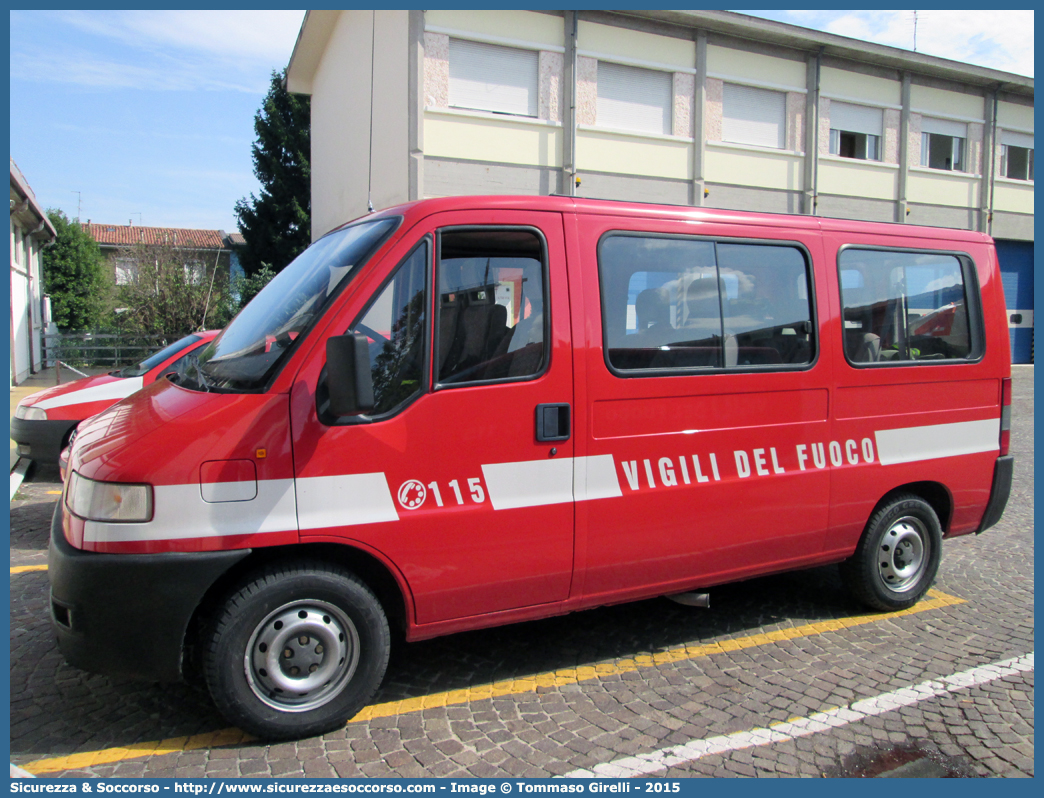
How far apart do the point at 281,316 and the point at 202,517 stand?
3.29ft

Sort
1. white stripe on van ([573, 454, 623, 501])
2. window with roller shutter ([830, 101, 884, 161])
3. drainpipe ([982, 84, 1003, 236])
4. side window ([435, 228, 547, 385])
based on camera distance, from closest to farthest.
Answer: side window ([435, 228, 547, 385]) → white stripe on van ([573, 454, 623, 501]) → window with roller shutter ([830, 101, 884, 161]) → drainpipe ([982, 84, 1003, 236])

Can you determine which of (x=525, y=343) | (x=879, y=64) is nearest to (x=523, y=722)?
(x=525, y=343)

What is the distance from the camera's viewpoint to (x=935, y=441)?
4.82m

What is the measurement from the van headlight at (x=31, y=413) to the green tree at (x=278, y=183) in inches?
878

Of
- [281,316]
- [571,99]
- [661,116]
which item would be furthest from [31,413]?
[661,116]

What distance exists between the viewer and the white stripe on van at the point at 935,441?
4645mm

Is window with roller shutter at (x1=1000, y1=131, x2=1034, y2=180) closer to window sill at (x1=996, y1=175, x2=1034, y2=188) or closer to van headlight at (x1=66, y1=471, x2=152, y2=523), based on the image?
window sill at (x1=996, y1=175, x2=1034, y2=188)

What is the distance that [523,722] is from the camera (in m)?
3.45

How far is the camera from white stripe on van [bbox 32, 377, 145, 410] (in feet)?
24.4

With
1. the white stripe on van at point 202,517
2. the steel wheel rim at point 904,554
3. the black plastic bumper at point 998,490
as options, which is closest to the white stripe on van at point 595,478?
the white stripe on van at point 202,517

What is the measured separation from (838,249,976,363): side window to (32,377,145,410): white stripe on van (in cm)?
638

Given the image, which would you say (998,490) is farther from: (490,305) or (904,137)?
(904,137)

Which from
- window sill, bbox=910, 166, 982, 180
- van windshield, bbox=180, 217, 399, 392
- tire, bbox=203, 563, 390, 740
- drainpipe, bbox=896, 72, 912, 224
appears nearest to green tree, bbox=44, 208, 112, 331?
drainpipe, bbox=896, 72, 912, 224

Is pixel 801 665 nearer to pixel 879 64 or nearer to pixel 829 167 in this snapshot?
pixel 829 167
